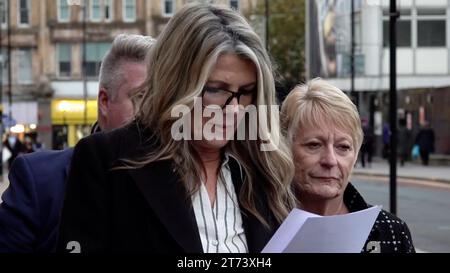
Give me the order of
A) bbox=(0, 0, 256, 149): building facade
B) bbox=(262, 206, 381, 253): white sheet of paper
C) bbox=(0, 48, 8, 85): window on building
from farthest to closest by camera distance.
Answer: bbox=(0, 0, 256, 149): building facade < bbox=(0, 48, 8, 85): window on building < bbox=(262, 206, 381, 253): white sheet of paper

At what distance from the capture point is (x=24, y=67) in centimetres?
5134

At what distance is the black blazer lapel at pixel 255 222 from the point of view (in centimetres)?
203

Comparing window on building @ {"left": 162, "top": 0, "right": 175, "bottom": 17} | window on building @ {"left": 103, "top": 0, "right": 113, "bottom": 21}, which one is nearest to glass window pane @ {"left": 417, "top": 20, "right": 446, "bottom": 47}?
window on building @ {"left": 162, "top": 0, "right": 175, "bottom": 17}

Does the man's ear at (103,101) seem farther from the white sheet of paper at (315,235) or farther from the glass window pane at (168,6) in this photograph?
the glass window pane at (168,6)

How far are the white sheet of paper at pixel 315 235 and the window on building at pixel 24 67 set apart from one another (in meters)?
50.4

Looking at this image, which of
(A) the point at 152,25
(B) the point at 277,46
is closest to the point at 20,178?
(B) the point at 277,46

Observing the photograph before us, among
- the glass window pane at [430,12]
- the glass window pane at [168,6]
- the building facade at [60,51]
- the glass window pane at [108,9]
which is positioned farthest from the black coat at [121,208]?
the glass window pane at [108,9]

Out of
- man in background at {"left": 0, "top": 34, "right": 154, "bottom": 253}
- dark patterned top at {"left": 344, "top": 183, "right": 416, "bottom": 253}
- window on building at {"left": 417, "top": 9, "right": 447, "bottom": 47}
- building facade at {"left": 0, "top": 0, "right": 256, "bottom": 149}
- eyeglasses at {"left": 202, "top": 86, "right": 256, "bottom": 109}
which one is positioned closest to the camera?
eyeglasses at {"left": 202, "top": 86, "right": 256, "bottom": 109}

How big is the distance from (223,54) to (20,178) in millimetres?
855

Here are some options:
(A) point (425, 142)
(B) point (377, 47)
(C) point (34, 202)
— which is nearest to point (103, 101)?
(C) point (34, 202)

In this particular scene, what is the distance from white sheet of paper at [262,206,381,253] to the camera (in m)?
1.90

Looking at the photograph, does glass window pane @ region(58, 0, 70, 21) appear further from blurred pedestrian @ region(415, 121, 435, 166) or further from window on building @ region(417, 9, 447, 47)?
blurred pedestrian @ region(415, 121, 435, 166)
